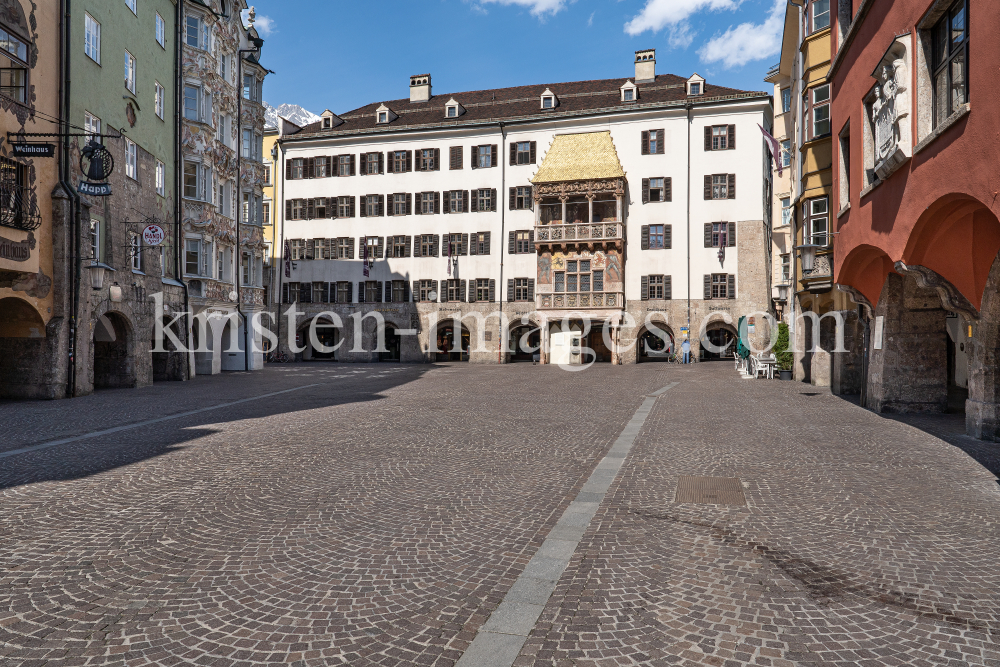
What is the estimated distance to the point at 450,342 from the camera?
4772 cm

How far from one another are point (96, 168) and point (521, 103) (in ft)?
112

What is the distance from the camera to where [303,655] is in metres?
3.93

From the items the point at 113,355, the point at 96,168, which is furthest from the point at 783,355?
the point at 113,355

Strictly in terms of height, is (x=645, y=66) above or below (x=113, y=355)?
above

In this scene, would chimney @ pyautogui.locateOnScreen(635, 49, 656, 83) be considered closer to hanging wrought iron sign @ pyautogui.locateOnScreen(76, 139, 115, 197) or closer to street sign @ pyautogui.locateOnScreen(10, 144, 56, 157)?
hanging wrought iron sign @ pyautogui.locateOnScreen(76, 139, 115, 197)

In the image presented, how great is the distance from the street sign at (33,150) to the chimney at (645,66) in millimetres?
39438

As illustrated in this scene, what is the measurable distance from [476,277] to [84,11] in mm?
27638

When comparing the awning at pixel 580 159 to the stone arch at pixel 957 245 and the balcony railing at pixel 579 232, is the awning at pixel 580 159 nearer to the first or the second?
the balcony railing at pixel 579 232

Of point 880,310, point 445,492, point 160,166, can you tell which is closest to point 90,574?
point 445,492

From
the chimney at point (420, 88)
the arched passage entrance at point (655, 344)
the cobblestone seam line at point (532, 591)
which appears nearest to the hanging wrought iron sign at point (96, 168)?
the cobblestone seam line at point (532, 591)

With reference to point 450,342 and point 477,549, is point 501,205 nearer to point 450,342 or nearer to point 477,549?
point 450,342

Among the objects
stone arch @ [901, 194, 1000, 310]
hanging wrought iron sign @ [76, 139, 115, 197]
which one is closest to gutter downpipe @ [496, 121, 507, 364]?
hanging wrought iron sign @ [76, 139, 115, 197]

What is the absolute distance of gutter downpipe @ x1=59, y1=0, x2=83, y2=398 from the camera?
19484mm

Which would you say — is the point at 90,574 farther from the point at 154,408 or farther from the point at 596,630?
the point at 154,408
